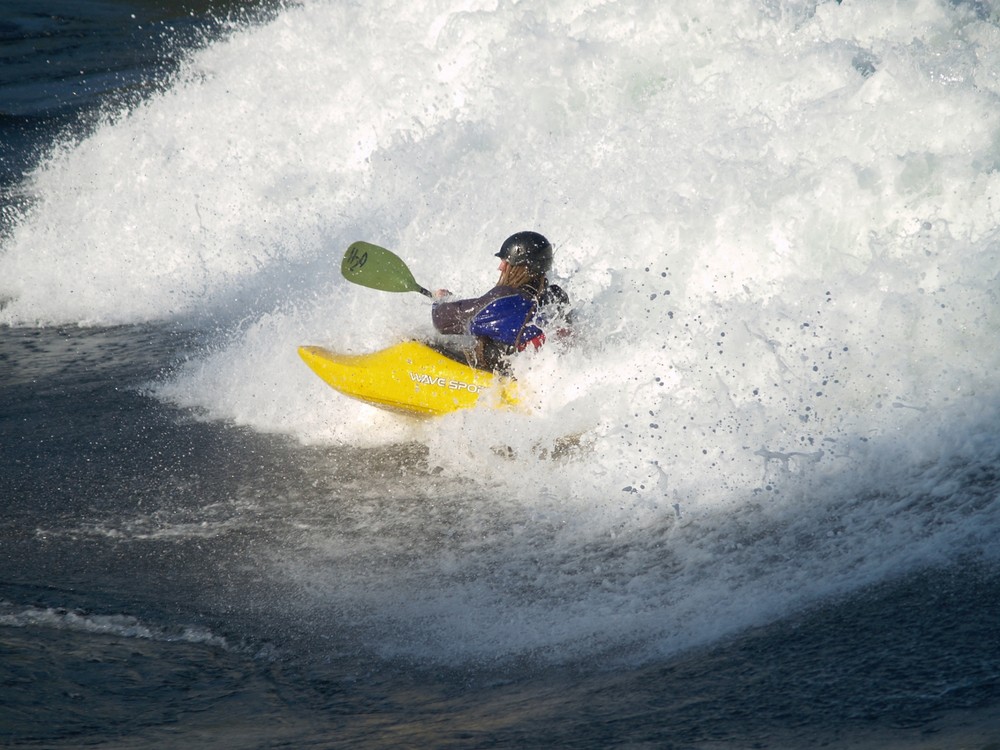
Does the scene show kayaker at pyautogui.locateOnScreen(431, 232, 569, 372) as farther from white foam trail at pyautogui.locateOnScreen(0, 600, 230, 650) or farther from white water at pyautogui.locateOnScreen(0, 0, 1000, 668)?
white foam trail at pyautogui.locateOnScreen(0, 600, 230, 650)

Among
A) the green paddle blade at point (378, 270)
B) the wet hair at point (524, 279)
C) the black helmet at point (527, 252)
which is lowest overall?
the wet hair at point (524, 279)

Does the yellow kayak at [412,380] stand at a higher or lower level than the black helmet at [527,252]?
lower

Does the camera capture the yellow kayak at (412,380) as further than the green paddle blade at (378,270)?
No

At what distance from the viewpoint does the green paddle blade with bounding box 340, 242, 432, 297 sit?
6398 mm

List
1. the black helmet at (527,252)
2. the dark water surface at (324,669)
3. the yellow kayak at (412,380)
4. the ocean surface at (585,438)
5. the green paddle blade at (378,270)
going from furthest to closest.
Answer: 1. the green paddle blade at (378,270)
2. the yellow kayak at (412,380)
3. the black helmet at (527,252)
4. the ocean surface at (585,438)
5. the dark water surface at (324,669)

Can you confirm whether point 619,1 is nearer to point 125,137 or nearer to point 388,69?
point 388,69

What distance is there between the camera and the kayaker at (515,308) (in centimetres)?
574

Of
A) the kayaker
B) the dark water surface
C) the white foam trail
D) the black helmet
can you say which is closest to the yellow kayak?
the kayaker

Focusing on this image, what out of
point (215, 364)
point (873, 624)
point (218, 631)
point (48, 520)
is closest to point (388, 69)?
point (215, 364)

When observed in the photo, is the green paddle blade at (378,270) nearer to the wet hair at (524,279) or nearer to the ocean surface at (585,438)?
the ocean surface at (585,438)

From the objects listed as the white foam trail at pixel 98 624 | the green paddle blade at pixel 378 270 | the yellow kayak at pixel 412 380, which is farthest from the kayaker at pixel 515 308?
the white foam trail at pixel 98 624

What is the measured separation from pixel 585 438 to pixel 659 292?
1203mm

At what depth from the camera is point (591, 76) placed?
9.14m

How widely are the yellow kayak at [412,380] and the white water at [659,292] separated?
16cm
